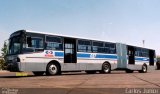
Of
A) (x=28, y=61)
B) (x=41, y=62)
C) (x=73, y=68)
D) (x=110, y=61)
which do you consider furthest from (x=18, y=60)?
(x=110, y=61)

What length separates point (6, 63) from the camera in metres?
19.0

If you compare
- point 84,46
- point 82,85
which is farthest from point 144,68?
point 82,85

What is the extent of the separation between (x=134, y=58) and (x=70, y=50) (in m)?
9.72

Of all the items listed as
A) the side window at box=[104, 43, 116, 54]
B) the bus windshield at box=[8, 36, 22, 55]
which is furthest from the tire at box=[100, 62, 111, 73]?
the bus windshield at box=[8, 36, 22, 55]

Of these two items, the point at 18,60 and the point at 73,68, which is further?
the point at 73,68

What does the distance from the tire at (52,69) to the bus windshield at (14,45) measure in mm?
2460

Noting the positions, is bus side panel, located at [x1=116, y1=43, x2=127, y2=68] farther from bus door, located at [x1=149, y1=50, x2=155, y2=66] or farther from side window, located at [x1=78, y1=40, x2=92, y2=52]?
bus door, located at [x1=149, y1=50, x2=155, y2=66]

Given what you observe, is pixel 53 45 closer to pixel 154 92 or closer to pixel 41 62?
pixel 41 62

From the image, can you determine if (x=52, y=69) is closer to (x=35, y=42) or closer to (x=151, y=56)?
(x=35, y=42)

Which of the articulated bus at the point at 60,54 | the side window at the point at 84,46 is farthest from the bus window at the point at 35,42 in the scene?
the side window at the point at 84,46

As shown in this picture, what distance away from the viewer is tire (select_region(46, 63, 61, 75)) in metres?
19.5

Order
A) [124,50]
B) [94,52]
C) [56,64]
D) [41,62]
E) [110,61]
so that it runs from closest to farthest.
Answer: [41,62] < [56,64] < [94,52] < [110,61] < [124,50]

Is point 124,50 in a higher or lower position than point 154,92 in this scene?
higher

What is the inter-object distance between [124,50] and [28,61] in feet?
39.5
